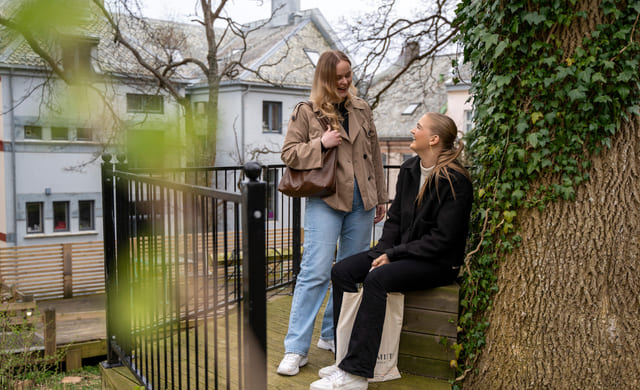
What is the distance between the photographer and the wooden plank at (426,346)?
3.09 m

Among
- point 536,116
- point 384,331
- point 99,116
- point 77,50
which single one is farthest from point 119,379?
point 99,116

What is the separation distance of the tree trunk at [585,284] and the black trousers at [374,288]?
1.38 ft

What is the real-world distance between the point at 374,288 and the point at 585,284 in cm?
100

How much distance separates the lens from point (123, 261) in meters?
3.43

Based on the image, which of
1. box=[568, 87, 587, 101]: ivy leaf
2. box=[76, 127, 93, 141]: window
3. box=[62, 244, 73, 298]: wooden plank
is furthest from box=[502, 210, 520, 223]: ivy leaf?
box=[76, 127, 93, 141]: window

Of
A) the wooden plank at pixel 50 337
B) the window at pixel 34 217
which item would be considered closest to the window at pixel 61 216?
the window at pixel 34 217

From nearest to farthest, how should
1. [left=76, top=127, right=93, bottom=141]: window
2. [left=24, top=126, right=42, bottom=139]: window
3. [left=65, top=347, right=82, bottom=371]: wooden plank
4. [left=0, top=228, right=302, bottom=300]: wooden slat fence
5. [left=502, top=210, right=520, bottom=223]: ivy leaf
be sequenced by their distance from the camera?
[left=502, top=210, right=520, bottom=223]: ivy leaf → [left=65, top=347, right=82, bottom=371]: wooden plank → [left=0, top=228, right=302, bottom=300]: wooden slat fence → [left=76, top=127, right=93, bottom=141]: window → [left=24, top=126, right=42, bottom=139]: window

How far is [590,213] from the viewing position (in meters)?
2.63

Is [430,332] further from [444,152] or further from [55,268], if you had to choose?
[55,268]

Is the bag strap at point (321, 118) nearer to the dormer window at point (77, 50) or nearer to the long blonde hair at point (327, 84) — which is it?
the long blonde hair at point (327, 84)

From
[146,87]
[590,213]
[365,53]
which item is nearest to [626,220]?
[590,213]

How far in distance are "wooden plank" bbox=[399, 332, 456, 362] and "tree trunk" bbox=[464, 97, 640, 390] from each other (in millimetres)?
372

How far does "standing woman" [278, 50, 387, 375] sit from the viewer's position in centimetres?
312

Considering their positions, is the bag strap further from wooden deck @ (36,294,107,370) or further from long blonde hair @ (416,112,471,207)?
wooden deck @ (36,294,107,370)
